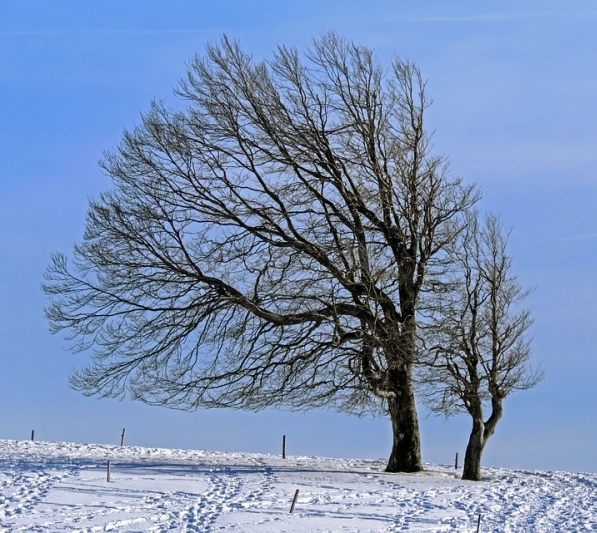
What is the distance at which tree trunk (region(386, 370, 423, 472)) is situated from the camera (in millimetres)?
24312

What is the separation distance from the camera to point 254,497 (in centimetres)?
1880

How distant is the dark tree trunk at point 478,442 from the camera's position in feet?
82.3

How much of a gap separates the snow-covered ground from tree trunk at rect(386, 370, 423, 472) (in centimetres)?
65

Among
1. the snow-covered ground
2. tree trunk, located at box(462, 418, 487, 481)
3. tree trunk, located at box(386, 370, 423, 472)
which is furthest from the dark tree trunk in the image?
tree trunk, located at box(386, 370, 423, 472)

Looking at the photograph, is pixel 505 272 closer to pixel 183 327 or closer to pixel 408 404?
pixel 408 404

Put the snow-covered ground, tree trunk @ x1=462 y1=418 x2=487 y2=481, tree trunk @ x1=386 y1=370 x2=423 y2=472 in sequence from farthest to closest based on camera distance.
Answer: tree trunk @ x1=462 y1=418 x2=487 y2=481 < tree trunk @ x1=386 y1=370 x2=423 y2=472 < the snow-covered ground

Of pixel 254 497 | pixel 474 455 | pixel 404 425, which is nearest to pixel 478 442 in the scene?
pixel 474 455

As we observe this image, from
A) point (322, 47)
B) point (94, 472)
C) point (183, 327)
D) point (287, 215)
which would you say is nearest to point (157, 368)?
point (183, 327)

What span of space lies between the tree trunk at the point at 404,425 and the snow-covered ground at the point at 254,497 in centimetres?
65

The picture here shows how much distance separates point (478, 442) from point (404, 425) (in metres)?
2.51

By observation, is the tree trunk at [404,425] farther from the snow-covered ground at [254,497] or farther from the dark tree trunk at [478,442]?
the dark tree trunk at [478,442]

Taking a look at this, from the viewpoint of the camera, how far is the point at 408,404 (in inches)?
958

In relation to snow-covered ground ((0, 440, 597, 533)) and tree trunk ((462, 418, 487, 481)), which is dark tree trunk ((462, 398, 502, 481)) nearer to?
tree trunk ((462, 418, 487, 481))

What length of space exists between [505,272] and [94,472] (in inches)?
523
